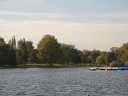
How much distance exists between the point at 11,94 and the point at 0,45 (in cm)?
13227

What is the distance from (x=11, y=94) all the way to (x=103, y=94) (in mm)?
14515

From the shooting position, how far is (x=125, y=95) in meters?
59.2

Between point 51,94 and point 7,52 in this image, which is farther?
point 7,52

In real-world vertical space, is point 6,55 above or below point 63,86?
above

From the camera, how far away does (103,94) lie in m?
60.4

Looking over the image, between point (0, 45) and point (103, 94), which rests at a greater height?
point (0, 45)

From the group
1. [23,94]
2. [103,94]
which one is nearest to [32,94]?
[23,94]

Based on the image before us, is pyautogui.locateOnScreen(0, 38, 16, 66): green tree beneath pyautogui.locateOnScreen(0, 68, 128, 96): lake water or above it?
above

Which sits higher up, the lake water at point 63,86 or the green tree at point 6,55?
the green tree at point 6,55

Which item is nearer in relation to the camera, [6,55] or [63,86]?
[63,86]

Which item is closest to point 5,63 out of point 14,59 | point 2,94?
point 14,59

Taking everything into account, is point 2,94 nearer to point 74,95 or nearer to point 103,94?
point 74,95

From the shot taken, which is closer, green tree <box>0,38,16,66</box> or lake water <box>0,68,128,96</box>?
lake water <box>0,68,128,96</box>

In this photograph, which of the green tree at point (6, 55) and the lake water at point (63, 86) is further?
the green tree at point (6, 55)
